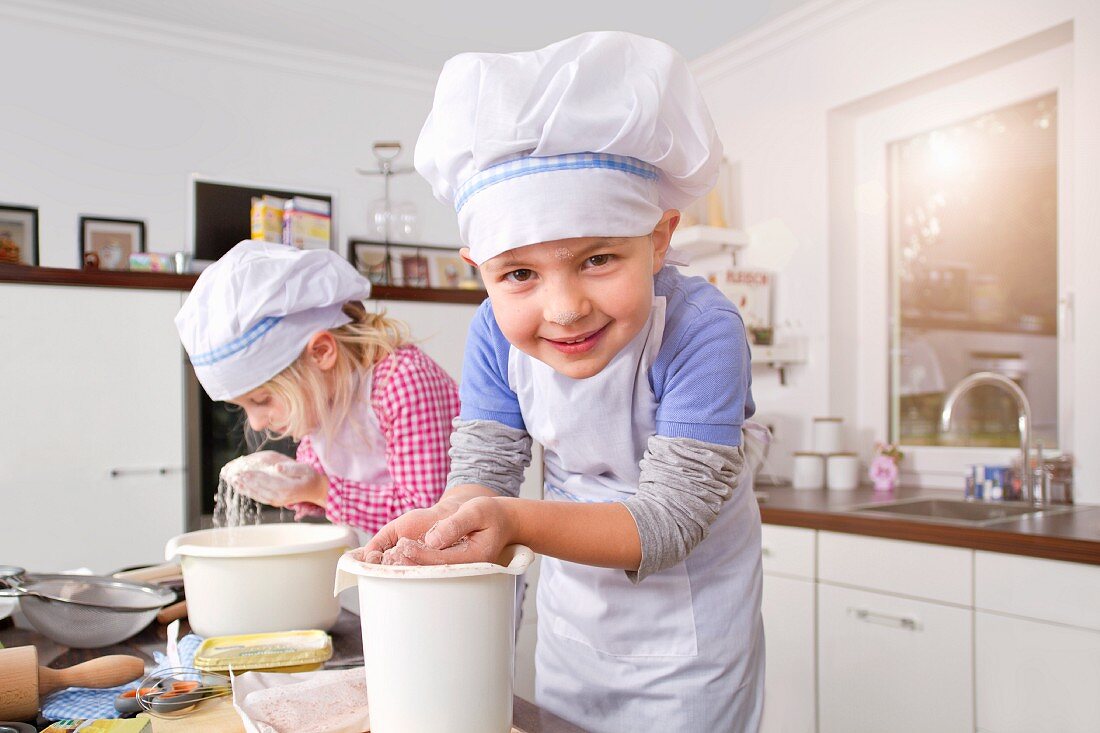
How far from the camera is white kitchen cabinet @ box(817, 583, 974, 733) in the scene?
192 cm

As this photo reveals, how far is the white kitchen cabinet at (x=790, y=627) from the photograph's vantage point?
7.41 ft

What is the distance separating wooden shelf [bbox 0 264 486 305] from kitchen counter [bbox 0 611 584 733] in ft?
4.98

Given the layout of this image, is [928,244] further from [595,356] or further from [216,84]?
[216,84]

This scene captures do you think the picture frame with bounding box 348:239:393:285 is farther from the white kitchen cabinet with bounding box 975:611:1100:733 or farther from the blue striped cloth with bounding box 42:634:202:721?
the blue striped cloth with bounding box 42:634:202:721

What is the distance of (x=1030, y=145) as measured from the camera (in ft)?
8.53

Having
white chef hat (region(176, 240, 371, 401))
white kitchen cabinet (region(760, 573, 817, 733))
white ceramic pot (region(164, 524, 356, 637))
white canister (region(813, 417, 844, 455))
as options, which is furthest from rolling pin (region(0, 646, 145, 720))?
white canister (region(813, 417, 844, 455))

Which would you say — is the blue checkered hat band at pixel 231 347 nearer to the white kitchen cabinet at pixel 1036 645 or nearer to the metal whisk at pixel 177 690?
the metal whisk at pixel 177 690

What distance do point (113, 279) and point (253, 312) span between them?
154cm

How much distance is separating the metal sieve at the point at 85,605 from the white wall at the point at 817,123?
7.40 ft

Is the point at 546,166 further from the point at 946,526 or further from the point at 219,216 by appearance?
the point at 219,216

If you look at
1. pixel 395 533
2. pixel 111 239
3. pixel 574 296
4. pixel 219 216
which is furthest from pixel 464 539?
pixel 111 239

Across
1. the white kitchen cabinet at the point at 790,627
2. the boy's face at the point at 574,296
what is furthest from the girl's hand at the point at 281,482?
the white kitchen cabinet at the point at 790,627

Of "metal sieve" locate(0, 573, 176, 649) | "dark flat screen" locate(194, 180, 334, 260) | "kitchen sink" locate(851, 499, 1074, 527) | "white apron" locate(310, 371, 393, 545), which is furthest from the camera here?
"dark flat screen" locate(194, 180, 334, 260)

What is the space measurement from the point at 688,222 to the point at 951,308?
1012 millimetres
